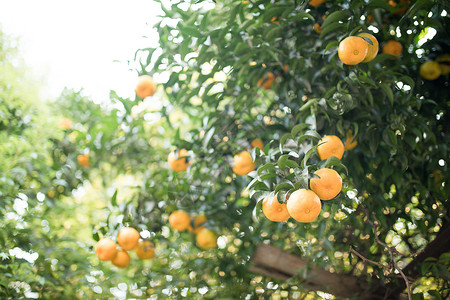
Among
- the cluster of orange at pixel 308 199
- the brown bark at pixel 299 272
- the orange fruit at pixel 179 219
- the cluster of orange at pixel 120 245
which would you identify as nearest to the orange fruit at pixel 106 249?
the cluster of orange at pixel 120 245

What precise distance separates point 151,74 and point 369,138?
88 cm

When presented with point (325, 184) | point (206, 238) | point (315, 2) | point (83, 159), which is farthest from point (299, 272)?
point (83, 159)

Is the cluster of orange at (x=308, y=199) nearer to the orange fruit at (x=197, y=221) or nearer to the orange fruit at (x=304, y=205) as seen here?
the orange fruit at (x=304, y=205)

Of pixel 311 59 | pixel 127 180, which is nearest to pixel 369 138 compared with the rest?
pixel 311 59

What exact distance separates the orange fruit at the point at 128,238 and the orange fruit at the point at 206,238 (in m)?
0.28

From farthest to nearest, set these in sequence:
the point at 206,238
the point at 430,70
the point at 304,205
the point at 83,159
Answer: the point at 83,159
the point at 206,238
the point at 430,70
the point at 304,205

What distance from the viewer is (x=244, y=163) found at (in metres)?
1.32

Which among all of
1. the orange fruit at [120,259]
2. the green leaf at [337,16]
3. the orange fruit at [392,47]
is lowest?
the orange fruit at [120,259]

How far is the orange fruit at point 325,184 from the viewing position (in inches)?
35.9

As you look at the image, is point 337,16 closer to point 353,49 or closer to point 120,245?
point 353,49

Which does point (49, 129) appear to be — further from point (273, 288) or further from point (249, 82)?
point (273, 288)

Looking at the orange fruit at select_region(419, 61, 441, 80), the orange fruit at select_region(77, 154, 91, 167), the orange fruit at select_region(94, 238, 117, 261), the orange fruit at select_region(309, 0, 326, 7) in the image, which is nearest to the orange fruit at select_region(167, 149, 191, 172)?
the orange fruit at select_region(94, 238, 117, 261)

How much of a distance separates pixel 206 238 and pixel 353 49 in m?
1.06

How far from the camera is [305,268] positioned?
1564 mm
